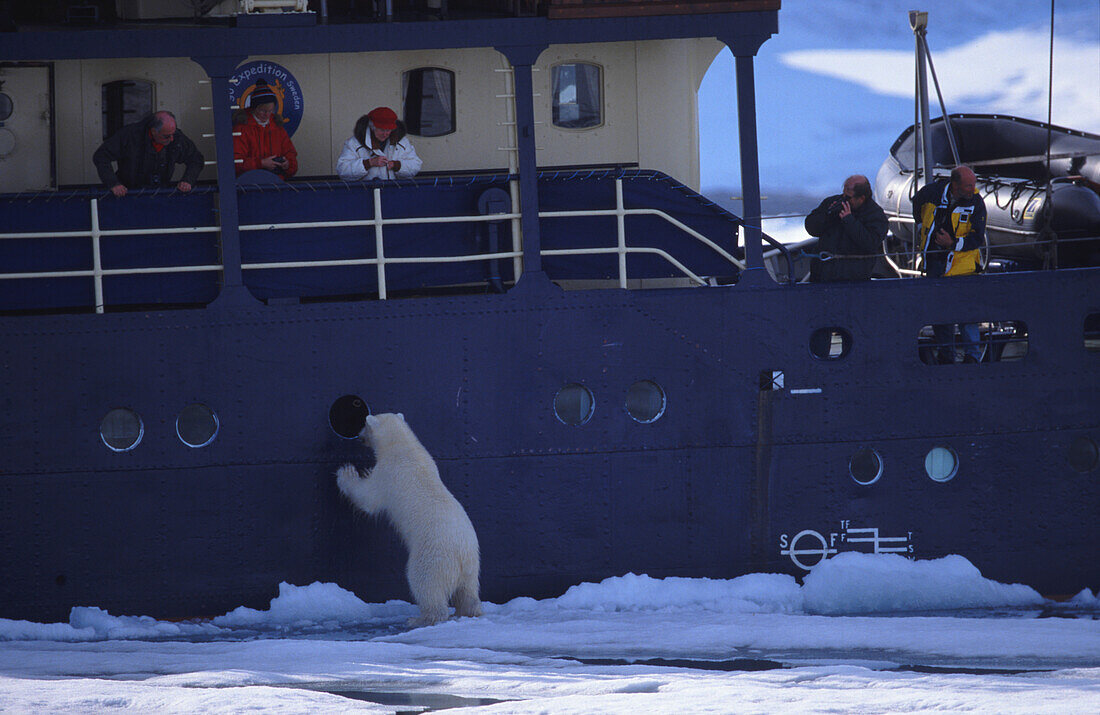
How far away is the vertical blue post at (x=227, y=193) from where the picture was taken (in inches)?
382

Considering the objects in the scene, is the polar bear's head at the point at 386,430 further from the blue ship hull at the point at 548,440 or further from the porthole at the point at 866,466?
the porthole at the point at 866,466

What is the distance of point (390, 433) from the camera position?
9.16 meters

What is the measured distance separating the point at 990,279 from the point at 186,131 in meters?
7.73

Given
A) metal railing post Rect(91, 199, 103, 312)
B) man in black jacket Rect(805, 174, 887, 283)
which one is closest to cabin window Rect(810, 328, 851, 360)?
man in black jacket Rect(805, 174, 887, 283)

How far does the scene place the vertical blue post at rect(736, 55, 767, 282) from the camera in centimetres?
1012

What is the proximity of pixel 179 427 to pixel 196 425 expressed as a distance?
137 millimetres

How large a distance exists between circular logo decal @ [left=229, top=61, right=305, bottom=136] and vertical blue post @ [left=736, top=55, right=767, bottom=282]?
4.35 meters

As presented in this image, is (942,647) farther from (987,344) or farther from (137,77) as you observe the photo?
(137,77)

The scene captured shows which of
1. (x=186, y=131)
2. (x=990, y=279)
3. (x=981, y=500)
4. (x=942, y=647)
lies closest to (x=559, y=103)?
(x=186, y=131)

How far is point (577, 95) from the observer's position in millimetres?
11766

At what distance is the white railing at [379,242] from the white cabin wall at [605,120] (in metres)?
1.68

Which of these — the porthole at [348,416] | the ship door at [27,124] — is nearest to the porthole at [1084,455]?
the porthole at [348,416]

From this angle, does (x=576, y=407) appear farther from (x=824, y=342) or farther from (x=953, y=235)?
(x=953, y=235)

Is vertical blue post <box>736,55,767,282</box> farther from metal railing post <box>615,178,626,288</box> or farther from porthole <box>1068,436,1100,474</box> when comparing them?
porthole <box>1068,436,1100,474</box>
